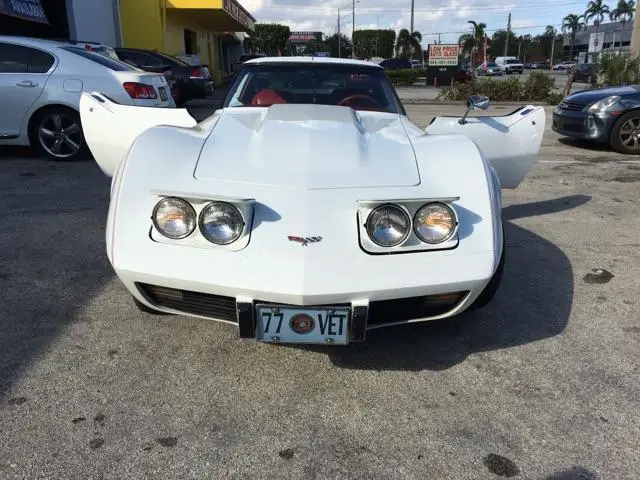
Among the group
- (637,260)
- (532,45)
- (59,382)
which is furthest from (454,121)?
(532,45)

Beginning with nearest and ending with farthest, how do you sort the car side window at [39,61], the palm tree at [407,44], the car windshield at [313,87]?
the car windshield at [313,87], the car side window at [39,61], the palm tree at [407,44]

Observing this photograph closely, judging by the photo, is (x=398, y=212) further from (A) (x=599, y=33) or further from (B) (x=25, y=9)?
(A) (x=599, y=33)

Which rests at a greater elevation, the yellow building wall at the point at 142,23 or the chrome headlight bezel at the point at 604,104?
the yellow building wall at the point at 142,23

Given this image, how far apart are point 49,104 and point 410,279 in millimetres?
6483

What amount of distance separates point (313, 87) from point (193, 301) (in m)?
2.23

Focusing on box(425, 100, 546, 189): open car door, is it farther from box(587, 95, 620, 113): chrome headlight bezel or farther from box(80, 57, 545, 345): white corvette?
box(587, 95, 620, 113): chrome headlight bezel

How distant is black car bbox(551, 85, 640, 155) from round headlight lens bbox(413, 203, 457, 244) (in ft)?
24.8

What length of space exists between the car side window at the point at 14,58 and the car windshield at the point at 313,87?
4495 millimetres

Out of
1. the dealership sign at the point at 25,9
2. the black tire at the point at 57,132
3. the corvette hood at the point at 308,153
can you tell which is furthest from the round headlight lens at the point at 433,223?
the dealership sign at the point at 25,9

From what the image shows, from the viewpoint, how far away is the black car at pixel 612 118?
28.1 feet

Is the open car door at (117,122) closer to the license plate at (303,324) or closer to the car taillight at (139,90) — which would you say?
the license plate at (303,324)

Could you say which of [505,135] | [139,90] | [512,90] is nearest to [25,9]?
[139,90]

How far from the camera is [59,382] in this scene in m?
2.46

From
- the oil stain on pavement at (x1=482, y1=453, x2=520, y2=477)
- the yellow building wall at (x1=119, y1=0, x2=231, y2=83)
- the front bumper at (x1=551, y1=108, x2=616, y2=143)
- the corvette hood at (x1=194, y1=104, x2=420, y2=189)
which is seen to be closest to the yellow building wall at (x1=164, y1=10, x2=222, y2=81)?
the yellow building wall at (x1=119, y1=0, x2=231, y2=83)
